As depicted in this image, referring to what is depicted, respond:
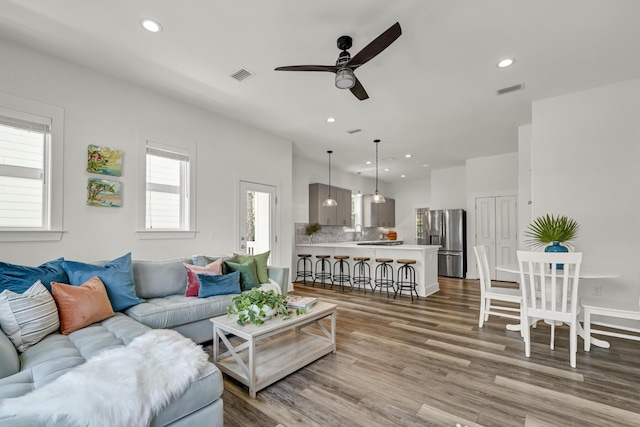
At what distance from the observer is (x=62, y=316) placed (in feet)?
7.41

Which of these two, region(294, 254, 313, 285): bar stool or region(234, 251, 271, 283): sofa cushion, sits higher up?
region(234, 251, 271, 283): sofa cushion

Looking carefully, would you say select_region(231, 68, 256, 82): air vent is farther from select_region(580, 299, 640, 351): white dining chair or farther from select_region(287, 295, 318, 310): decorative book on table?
select_region(580, 299, 640, 351): white dining chair

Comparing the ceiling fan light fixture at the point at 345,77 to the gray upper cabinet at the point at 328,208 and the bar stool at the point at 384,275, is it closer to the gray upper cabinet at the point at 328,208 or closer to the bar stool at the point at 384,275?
the bar stool at the point at 384,275

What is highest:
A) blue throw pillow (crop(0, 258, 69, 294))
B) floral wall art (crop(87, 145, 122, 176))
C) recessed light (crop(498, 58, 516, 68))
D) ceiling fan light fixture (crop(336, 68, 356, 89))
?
recessed light (crop(498, 58, 516, 68))

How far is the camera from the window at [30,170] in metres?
2.89

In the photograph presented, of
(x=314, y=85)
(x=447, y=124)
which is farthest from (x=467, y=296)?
(x=314, y=85)

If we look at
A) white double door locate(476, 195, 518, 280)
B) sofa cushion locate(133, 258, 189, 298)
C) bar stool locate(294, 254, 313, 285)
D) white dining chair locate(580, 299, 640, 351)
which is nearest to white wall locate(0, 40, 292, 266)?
sofa cushion locate(133, 258, 189, 298)

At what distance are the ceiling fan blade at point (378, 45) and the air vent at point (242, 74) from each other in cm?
140

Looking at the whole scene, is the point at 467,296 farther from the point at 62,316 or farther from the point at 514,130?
the point at 62,316

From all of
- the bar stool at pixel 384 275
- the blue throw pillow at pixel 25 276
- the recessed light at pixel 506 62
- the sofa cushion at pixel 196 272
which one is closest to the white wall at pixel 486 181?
the bar stool at pixel 384 275

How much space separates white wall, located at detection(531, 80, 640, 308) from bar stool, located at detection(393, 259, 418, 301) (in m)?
2.15

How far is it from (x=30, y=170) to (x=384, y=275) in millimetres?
5456

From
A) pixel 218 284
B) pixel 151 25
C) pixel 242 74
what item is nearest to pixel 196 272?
pixel 218 284

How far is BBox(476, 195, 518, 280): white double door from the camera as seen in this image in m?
6.70
